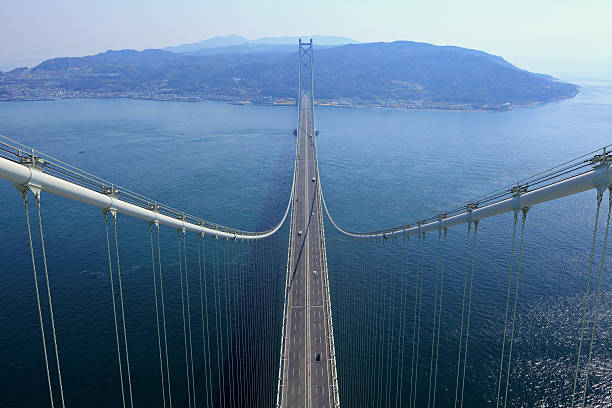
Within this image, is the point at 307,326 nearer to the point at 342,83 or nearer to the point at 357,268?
the point at 357,268

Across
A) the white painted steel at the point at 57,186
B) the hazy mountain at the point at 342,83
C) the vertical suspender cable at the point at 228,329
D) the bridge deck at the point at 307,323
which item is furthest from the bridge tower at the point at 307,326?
the hazy mountain at the point at 342,83

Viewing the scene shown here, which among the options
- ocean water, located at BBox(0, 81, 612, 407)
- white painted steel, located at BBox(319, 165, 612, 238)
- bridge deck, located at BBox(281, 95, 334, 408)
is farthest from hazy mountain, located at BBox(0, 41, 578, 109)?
white painted steel, located at BBox(319, 165, 612, 238)

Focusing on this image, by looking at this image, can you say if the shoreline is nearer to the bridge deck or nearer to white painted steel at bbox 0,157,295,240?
the bridge deck

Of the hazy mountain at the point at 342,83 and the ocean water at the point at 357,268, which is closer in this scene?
the ocean water at the point at 357,268

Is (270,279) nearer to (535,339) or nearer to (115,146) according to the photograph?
(535,339)

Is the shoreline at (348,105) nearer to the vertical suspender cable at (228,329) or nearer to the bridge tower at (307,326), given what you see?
the bridge tower at (307,326)

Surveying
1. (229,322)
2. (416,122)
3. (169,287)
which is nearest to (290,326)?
(229,322)
